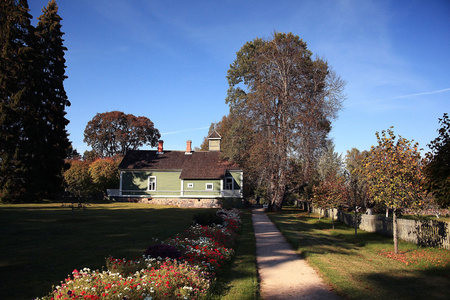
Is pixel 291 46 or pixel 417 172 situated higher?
pixel 291 46

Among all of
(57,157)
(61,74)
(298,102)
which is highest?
(61,74)

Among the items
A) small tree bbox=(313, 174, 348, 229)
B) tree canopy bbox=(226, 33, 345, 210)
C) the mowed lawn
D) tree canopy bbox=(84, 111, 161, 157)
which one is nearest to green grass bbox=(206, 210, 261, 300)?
the mowed lawn

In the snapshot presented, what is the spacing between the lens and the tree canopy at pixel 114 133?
63659mm

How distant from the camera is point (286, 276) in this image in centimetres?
840

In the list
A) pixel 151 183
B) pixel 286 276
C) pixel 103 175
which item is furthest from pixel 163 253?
pixel 103 175

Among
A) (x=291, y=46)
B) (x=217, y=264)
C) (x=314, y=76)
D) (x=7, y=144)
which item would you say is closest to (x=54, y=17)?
(x=7, y=144)

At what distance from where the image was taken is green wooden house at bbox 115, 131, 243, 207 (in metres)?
38.0

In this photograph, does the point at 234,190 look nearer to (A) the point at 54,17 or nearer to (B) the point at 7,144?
(B) the point at 7,144

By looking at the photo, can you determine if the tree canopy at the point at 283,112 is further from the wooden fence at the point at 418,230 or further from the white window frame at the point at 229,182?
the wooden fence at the point at 418,230

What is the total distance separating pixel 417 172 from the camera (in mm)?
11984

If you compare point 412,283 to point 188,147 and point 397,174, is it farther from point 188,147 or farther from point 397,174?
point 188,147

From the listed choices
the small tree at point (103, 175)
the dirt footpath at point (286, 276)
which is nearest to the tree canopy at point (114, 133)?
the small tree at point (103, 175)

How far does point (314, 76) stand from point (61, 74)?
91.9 feet

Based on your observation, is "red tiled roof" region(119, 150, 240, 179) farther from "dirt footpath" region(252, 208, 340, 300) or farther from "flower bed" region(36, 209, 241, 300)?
"flower bed" region(36, 209, 241, 300)
